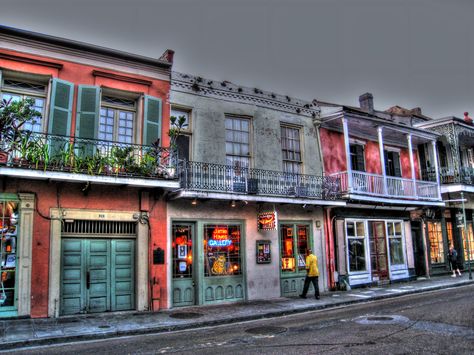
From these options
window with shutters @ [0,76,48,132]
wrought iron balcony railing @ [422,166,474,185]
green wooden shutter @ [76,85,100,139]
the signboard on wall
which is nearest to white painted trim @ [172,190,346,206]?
the signboard on wall

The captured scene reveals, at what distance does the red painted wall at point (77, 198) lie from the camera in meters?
10.4

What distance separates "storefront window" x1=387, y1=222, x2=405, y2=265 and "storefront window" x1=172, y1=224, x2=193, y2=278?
31.4 ft

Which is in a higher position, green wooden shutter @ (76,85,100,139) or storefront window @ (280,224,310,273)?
green wooden shutter @ (76,85,100,139)

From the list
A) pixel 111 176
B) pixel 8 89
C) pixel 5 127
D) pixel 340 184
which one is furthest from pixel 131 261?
pixel 340 184

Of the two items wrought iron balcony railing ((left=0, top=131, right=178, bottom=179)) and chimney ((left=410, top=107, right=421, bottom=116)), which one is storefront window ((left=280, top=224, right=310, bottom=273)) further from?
chimney ((left=410, top=107, right=421, bottom=116))

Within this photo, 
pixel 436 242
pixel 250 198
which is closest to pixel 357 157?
pixel 436 242

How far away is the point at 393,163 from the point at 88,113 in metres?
14.2

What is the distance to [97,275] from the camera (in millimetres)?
11234

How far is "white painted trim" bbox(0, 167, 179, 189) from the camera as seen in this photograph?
971 centimetres

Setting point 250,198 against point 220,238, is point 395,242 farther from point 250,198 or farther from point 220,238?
point 220,238

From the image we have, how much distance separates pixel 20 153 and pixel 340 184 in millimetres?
11190

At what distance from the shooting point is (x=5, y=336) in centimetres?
816

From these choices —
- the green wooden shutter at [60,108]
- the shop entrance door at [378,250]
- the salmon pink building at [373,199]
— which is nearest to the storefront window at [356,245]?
the salmon pink building at [373,199]

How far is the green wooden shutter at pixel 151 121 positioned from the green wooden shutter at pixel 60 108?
2136mm
